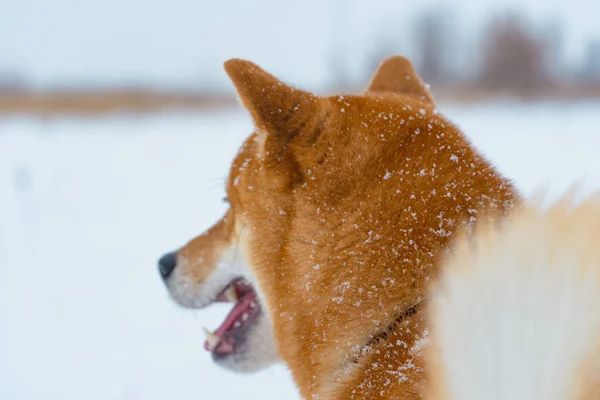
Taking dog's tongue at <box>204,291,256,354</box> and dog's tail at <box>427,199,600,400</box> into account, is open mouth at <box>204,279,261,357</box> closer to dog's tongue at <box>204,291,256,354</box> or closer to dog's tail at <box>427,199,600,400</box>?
dog's tongue at <box>204,291,256,354</box>

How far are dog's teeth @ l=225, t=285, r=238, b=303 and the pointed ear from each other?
95cm

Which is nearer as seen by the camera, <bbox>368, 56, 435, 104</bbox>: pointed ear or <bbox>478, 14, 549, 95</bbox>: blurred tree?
<bbox>368, 56, 435, 104</bbox>: pointed ear

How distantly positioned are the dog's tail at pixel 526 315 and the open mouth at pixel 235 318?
1.20m

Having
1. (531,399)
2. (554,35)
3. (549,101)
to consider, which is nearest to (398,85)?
(531,399)

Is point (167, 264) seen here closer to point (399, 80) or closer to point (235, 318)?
point (235, 318)

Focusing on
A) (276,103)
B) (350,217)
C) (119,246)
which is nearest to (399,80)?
(276,103)

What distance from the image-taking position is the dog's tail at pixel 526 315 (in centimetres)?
96

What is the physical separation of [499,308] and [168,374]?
275cm

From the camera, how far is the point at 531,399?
0.95 m

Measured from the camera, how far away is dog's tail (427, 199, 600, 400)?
0.96 meters

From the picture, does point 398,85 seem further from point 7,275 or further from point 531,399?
point 7,275

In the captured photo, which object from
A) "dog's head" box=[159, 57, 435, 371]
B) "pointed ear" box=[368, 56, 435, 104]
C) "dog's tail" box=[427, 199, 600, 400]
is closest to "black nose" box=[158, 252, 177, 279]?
"dog's head" box=[159, 57, 435, 371]

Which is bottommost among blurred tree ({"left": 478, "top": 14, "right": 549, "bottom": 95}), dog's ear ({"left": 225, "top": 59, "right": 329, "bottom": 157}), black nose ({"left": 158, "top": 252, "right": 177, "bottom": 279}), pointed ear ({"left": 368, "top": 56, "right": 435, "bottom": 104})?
black nose ({"left": 158, "top": 252, "right": 177, "bottom": 279})

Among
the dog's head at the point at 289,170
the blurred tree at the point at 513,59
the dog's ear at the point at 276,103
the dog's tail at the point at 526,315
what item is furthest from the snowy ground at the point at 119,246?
the blurred tree at the point at 513,59
